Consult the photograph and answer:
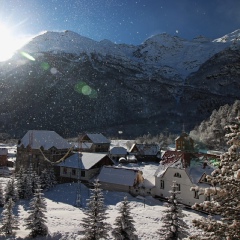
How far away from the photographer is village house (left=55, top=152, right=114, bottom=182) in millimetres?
50469

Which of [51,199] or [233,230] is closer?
[233,230]

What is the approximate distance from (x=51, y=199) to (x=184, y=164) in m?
20.4

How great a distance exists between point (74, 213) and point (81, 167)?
16.8 m

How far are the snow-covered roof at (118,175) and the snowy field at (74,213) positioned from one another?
2290 millimetres

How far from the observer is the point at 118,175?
47344mm

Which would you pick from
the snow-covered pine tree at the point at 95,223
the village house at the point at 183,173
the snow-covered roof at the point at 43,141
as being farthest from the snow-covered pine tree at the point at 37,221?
the snow-covered roof at the point at 43,141

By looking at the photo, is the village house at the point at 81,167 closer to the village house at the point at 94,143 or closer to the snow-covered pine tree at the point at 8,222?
the snow-covered pine tree at the point at 8,222

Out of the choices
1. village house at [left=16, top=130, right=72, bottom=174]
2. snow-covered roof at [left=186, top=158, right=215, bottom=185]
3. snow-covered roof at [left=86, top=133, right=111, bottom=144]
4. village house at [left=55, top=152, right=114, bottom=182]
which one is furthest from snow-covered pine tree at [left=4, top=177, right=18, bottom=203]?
snow-covered roof at [left=86, top=133, right=111, bottom=144]

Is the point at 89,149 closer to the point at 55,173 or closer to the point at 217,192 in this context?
the point at 55,173

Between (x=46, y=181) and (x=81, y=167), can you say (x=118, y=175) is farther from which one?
(x=46, y=181)

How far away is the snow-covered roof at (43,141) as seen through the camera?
57.5m

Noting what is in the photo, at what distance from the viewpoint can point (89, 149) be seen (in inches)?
3371

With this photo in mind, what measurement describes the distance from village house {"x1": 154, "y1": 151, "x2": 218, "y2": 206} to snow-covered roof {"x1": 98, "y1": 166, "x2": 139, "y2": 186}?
4401 mm

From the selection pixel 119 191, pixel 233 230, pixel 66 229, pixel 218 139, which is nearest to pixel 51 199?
pixel 119 191
